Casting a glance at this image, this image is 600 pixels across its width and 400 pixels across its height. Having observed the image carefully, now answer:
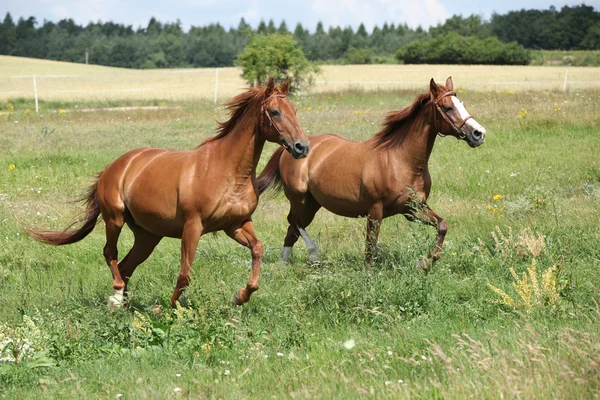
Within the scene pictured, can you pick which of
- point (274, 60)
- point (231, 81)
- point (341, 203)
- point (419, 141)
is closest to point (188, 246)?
point (341, 203)

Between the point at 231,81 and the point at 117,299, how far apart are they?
42.3 m

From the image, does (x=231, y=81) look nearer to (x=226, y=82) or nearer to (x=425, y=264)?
(x=226, y=82)

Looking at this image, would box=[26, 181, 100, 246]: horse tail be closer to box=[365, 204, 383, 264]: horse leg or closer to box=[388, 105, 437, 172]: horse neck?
box=[365, 204, 383, 264]: horse leg

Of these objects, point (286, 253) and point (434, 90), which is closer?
point (434, 90)

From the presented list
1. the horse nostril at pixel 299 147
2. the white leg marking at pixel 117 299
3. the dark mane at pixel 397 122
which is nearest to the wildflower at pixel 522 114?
the dark mane at pixel 397 122

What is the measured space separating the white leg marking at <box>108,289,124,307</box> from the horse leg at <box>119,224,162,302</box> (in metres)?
0.34

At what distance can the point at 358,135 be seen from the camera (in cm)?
1809

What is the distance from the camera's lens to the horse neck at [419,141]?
9.16 metres

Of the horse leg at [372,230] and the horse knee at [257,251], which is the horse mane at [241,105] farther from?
the horse leg at [372,230]

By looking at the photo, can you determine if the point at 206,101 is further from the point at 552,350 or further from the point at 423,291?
the point at 552,350

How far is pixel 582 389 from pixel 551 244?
173 inches

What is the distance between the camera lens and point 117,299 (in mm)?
8359

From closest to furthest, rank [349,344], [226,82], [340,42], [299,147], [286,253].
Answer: [349,344] → [299,147] → [286,253] → [226,82] → [340,42]

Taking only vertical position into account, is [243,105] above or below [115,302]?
above
